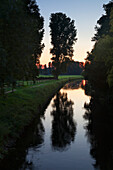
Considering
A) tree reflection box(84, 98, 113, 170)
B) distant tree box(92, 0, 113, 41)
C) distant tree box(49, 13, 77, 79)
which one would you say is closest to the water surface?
tree reflection box(84, 98, 113, 170)

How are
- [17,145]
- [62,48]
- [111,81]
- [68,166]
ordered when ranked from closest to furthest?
[68,166] < [17,145] < [111,81] < [62,48]

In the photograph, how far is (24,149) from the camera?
532 inches

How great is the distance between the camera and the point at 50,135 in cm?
1697

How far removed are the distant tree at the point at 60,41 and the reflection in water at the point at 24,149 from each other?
5381 cm

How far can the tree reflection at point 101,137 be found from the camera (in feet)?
39.3

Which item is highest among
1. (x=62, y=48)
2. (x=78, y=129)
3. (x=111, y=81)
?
(x=62, y=48)

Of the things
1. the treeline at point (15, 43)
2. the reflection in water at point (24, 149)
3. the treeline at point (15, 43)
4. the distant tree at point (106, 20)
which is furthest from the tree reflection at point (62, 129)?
the distant tree at point (106, 20)

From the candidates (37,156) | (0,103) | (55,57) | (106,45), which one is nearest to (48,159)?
(37,156)

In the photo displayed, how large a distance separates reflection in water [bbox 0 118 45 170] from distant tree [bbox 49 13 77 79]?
53812 mm

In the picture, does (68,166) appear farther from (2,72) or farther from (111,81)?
(111,81)

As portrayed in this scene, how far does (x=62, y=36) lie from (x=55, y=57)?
26.4 feet

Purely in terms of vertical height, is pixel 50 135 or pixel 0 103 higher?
pixel 0 103

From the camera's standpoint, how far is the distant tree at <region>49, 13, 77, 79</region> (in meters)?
71.0

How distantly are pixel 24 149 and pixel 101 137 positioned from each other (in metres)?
6.44
